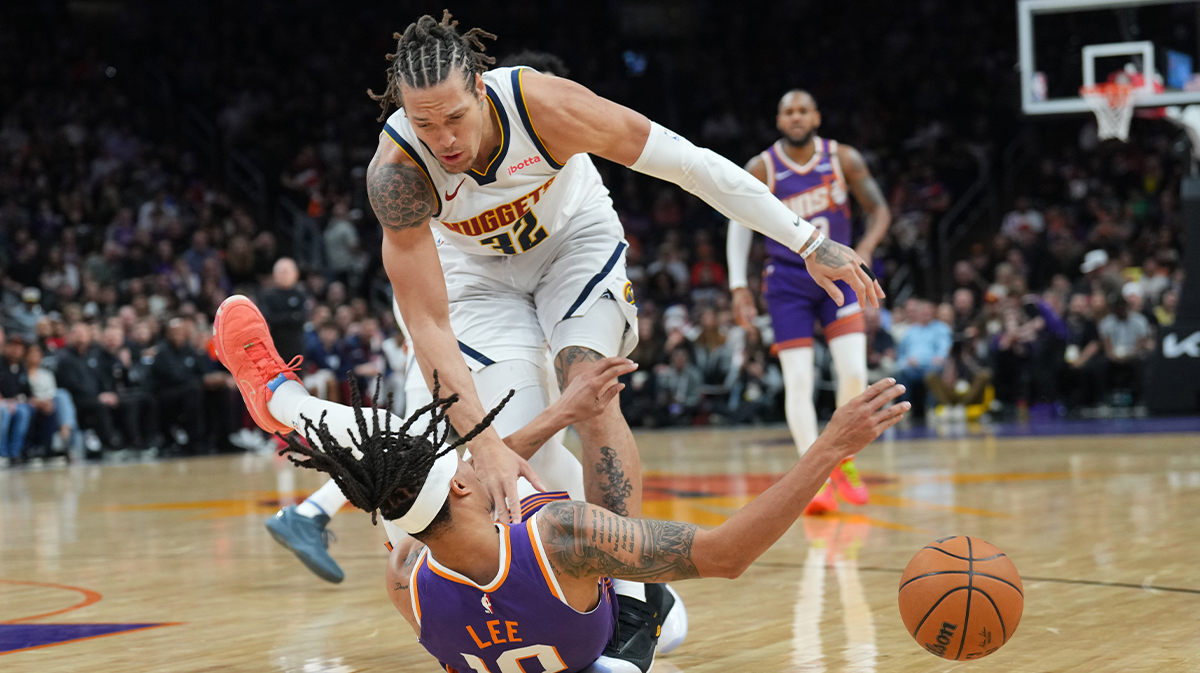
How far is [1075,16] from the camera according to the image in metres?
14.7

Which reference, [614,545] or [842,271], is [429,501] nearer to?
[614,545]

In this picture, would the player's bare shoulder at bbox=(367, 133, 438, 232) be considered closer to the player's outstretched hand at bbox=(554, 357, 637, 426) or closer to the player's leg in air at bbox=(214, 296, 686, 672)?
the player's leg in air at bbox=(214, 296, 686, 672)

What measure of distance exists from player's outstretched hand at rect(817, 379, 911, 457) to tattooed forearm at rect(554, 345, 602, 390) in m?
1.70

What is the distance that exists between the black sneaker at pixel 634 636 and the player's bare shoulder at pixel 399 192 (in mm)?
1379

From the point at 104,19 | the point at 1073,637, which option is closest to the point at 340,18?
the point at 104,19

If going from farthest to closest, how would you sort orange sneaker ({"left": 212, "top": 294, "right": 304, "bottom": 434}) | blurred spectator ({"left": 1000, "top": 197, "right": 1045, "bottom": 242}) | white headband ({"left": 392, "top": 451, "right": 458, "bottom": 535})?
blurred spectator ({"left": 1000, "top": 197, "right": 1045, "bottom": 242}) → orange sneaker ({"left": 212, "top": 294, "right": 304, "bottom": 434}) → white headband ({"left": 392, "top": 451, "right": 458, "bottom": 535})

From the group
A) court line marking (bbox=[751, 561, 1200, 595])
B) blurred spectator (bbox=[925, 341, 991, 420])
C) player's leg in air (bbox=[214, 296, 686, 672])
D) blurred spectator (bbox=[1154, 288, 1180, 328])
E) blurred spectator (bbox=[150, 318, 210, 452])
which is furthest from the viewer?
blurred spectator (bbox=[925, 341, 991, 420])

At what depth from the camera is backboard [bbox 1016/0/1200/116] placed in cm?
1428

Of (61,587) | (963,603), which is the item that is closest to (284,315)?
(61,587)

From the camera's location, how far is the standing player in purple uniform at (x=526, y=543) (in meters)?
2.83

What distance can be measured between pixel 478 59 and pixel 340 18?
2163cm

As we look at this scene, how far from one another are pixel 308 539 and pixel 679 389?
12313 mm

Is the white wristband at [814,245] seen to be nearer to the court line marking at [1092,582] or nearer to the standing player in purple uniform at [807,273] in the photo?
the court line marking at [1092,582]

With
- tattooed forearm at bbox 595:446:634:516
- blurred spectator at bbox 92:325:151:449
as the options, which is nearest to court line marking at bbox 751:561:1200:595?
tattooed forearm at bbox 595:446:634:516
